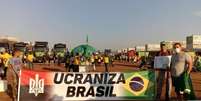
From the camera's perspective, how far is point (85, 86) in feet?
42.8

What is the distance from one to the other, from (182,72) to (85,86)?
2957 millimetres

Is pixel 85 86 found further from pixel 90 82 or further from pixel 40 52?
pixel 40 52

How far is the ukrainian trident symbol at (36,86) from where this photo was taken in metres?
12.4

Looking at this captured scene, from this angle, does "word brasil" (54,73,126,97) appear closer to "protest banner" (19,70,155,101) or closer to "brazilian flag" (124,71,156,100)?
"protest banner" (19,70,155,101)

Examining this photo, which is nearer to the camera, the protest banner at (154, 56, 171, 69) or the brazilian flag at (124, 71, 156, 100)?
the protest banner at (154, 56, 171, 69)

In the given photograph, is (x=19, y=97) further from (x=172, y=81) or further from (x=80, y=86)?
(x=172, y=81)

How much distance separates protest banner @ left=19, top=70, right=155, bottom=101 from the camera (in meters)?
12.5

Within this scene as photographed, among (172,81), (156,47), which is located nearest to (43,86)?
(172,81)

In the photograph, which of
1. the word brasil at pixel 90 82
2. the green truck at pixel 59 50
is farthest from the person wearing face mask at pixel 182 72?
the green truck at pixel 59 50

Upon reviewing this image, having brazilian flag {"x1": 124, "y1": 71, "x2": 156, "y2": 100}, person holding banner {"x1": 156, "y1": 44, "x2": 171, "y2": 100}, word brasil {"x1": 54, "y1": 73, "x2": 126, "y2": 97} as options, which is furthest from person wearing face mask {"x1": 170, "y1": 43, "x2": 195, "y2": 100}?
word brasil {"x1": 54, "y1": 73, "x2": 126, "y2": 97}

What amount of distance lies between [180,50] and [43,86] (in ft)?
13.0

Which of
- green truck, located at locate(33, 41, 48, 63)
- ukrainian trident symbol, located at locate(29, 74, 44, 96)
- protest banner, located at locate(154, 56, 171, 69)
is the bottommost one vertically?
green truck, located at locate(33, 41, 48, 63)

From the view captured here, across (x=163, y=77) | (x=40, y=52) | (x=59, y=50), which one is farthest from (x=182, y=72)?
(x=59, y=50)

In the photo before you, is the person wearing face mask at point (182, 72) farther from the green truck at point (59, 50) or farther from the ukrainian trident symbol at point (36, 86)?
the green truck at point (59, 50)
